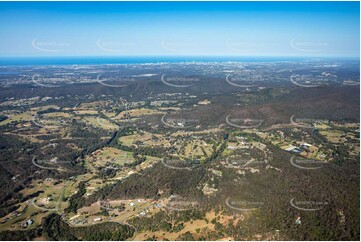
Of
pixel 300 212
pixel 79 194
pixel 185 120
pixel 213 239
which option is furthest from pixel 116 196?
pixel 185 120

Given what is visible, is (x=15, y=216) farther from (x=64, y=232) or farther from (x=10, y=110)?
(x=10, y=110)

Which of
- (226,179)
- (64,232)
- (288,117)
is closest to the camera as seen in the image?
(64,232)

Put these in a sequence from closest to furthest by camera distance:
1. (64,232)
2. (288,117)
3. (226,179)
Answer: (64,232)
(226,179)
(288,117)

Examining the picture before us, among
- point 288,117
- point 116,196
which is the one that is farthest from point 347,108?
point 116,196

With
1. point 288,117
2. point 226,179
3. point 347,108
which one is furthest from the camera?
point 347,108

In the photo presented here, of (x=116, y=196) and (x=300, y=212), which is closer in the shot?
(x=300, y=212)

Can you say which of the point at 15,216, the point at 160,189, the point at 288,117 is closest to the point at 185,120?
the point at 288,117

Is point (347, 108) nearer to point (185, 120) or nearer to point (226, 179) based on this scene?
point (185, 120)

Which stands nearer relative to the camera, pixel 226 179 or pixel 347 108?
pixel 226 179

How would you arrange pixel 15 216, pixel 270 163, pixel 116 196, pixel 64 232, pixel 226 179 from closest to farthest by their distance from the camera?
pixel 64 232, pixel 15 216, pixel 116 196, pixel 226 179, pixel 270 163
